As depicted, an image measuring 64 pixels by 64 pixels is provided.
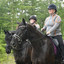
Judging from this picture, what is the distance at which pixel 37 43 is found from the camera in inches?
211

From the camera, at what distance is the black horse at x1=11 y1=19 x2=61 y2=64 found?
5.01m

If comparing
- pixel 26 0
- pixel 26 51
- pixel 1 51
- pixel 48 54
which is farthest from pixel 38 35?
pixel 26 0

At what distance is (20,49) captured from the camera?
24.6ft

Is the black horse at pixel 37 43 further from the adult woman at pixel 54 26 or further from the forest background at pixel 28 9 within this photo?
the forest background at pixel 28 9

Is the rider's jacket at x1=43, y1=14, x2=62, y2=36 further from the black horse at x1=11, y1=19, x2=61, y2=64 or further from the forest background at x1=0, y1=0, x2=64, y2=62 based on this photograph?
the forest background at x1=0, y1=0, x2=64, y2=62

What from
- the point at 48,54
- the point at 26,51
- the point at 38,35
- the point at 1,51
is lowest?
the point at 1,51

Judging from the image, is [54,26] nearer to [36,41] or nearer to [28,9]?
[36,41]

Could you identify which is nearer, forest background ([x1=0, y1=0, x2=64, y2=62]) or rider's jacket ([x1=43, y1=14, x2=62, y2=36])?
rider's jacket ([x1=43, y1=14, x2=62, y2=36])

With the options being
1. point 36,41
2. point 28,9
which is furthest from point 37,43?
point 28,9

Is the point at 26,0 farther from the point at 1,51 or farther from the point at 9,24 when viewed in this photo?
the point at 1,51

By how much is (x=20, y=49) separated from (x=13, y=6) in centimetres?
1016

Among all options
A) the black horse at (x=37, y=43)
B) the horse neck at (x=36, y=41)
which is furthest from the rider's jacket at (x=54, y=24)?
the horse neck at (x=36, y=41)

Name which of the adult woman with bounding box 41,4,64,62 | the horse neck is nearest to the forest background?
the adult woman with bounding box 41,4,64,62

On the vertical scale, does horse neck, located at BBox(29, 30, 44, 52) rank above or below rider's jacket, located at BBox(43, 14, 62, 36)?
below
